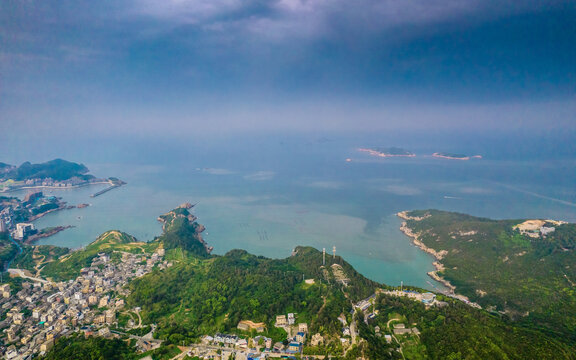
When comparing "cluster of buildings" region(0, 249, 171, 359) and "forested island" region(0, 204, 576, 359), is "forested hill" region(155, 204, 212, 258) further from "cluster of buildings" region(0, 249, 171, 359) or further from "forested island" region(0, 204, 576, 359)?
"cluster of buildings" region(0, 249, 171, 359)

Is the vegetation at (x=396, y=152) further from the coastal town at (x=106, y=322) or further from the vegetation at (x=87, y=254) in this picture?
the coastal town at (x=106, y=322)

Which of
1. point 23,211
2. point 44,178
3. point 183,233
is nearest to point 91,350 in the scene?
point 183,233

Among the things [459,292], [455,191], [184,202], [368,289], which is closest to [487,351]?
[368,289]

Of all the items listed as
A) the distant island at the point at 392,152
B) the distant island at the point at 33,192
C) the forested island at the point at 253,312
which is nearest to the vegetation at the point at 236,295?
the forested island at the point at 253,312

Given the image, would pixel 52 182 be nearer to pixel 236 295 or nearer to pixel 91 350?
pixel 236 295

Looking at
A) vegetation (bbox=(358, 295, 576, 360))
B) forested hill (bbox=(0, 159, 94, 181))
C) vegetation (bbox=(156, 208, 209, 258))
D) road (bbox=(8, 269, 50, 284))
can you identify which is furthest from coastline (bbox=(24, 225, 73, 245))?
vegetation (bbox=(358, 295, 576, 360))

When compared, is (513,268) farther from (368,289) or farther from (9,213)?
(9,213)
